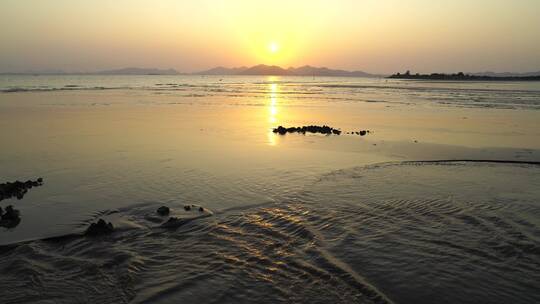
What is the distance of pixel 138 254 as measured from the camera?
27.0 ft

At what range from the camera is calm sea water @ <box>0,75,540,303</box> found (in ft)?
23.2

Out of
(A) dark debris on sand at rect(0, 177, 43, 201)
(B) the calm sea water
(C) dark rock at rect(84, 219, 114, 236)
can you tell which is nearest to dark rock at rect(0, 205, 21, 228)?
(B) the calm sea water

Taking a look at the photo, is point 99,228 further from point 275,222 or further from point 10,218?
point 275,222

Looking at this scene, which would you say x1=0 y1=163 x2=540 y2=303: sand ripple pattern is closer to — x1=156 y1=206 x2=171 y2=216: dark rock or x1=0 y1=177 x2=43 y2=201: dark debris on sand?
x1=156 y1=206 x2=171 y2=216: dark rock

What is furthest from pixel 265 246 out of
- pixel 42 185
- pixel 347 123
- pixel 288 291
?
pixel 347 123

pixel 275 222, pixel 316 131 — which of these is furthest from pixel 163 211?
pixel 316 131

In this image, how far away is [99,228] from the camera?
924 cm

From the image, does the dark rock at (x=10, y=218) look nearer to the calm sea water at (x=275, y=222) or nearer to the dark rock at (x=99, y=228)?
the calm sea water at (x=275, y=222)

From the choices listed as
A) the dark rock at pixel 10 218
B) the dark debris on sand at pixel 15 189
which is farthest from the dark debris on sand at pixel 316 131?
the dark rock at pixel 10 218

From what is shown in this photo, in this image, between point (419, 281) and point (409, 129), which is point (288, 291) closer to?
point (419, 281)

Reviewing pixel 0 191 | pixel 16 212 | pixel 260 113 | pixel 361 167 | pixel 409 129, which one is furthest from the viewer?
pixel 260 113

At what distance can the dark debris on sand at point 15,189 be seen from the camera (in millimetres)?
11570

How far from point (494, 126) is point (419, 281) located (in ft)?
78.4

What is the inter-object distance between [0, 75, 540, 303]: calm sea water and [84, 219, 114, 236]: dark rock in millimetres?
223
